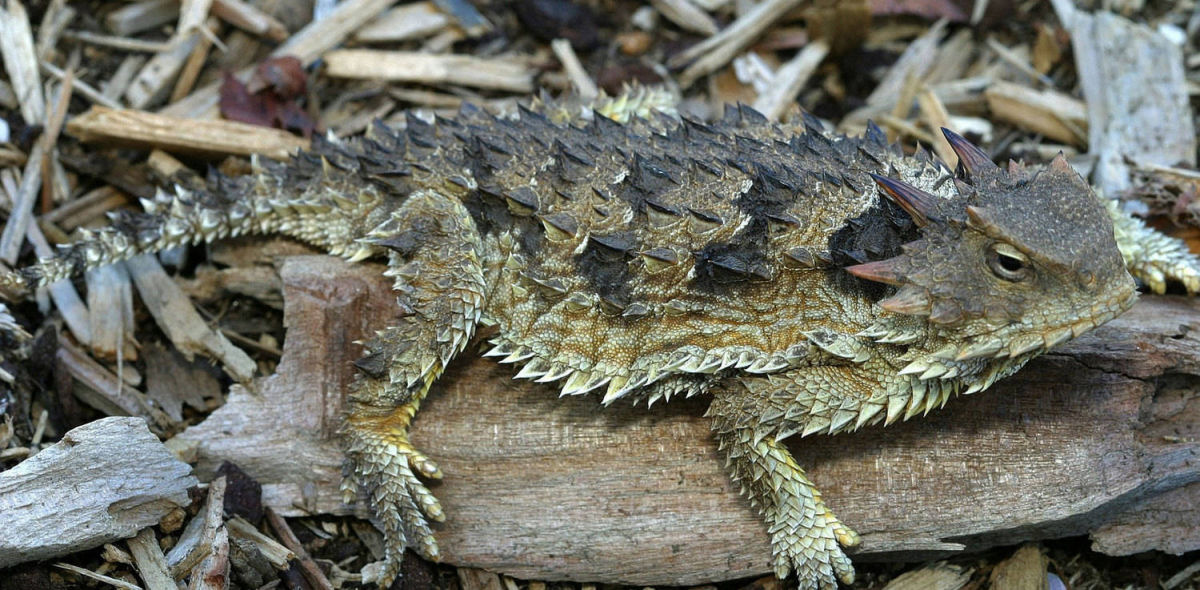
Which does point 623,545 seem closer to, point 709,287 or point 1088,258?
point 709,287

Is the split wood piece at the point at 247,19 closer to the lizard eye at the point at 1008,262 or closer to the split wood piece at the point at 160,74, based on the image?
the split wood piece at the point at 160,74

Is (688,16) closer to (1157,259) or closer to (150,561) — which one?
(1157,259)

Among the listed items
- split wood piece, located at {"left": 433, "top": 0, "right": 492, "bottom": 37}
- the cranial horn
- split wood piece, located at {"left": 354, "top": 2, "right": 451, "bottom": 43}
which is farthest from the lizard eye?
split wood piece, located at {"left": 354, "top": 2, "right": 451, "bottom": 43}

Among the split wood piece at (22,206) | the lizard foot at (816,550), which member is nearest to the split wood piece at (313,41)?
the split wood piece at (22,206)

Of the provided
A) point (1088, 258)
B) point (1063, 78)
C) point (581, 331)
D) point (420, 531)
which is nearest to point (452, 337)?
point (581, 331)

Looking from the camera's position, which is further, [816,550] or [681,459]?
[681,459]

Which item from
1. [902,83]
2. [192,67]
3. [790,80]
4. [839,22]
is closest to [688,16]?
[790,80]
